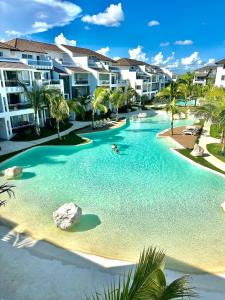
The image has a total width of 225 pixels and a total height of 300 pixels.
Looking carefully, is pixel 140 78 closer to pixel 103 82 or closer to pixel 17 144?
pixel 103 82

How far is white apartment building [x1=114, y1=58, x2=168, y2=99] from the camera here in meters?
58.9

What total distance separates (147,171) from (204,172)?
15.1 ft

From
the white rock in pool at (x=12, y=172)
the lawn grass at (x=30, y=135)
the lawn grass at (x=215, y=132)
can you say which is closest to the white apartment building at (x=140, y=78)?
the lawn grass at (x=215, y=132)

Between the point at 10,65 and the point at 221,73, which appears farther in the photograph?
the point at 221,73

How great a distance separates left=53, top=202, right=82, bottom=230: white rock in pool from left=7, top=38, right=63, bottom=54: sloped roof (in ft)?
107

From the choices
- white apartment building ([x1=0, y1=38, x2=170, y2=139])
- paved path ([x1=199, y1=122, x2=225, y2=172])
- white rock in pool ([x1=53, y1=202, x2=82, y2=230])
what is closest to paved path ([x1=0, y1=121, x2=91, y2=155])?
white apartment building ([x1=0, y1=38, x2=170, y2=139])

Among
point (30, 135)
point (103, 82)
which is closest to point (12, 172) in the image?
point (30, 135)

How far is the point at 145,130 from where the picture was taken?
34.8m

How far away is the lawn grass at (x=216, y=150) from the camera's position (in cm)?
2180

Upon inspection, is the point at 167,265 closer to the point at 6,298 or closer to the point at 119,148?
the point at 6,298

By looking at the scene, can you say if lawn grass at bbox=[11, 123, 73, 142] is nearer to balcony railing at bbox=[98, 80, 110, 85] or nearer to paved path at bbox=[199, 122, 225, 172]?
balcony railing at bbox=[98, 80, 110, 85]

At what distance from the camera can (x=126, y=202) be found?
48.9 ft

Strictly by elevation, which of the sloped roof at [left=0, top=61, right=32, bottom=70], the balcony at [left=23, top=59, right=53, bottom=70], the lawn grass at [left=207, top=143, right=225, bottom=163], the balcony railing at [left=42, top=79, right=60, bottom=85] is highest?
the balcony at [left=23, top=59, right=53, bottom=70]

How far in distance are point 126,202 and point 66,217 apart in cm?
422
